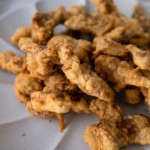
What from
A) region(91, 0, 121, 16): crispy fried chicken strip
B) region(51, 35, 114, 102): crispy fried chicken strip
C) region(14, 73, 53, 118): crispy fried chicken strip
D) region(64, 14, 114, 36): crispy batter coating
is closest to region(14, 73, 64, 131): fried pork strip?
region(14, 73, 53, 118): crispy fried chicken strip

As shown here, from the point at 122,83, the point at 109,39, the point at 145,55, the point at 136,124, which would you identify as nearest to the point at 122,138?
the point at 136,124

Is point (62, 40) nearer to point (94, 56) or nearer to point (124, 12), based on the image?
point (94, 56)

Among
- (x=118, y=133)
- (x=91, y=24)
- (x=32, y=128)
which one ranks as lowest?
(x=118, y=133)

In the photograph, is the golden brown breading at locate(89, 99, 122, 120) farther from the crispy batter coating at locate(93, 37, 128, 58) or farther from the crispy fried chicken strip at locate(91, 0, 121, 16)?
the crispy fried chicken strip at locate(91, 0, 121, 16)

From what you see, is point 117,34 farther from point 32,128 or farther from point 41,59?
point 32,128

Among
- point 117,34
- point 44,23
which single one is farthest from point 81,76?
point 44,23

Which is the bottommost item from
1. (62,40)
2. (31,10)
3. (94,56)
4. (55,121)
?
(55,121)
